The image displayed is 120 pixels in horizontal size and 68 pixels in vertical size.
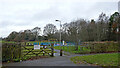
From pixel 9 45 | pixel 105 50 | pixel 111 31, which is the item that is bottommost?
pixel 105 50

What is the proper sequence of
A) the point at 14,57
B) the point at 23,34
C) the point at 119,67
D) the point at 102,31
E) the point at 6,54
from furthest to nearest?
the point at 23,34 → the point at 102,31 → the point at 14,57 → the point at 6,54 → the point at 119,67

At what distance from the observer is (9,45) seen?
12.0m

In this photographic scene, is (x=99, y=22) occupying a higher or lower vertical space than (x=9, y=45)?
higher

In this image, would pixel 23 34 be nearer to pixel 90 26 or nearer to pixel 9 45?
pixel 90 26

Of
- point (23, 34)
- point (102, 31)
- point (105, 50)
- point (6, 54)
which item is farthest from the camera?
point (23, 34)

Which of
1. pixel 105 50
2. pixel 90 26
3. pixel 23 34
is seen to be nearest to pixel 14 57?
pixel 105 50

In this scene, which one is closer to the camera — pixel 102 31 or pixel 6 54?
pixel 6 54

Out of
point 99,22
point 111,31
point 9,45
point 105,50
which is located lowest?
point 105,50

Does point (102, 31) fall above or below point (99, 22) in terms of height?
below

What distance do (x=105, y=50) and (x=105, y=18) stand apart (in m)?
26.4

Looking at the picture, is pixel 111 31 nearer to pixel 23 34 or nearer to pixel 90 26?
pixel 90 26

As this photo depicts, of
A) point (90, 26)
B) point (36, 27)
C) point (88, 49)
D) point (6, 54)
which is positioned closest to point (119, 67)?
point (6, 54)

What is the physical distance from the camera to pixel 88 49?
2273 cm

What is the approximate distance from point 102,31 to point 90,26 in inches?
188
